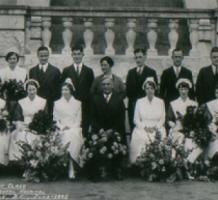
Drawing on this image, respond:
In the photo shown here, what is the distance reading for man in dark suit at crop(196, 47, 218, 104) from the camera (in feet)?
35.9

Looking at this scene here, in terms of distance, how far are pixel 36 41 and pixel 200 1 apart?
132 inches

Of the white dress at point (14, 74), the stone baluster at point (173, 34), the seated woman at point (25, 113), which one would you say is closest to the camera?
the seated woman at point (25, 113)

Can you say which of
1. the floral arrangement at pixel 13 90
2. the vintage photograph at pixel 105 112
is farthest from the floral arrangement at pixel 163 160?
the floral arrangement at pixel 13 90

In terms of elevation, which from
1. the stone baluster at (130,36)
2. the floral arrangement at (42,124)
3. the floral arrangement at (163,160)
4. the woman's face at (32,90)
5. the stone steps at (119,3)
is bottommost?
the floral arrangement at (163,160)

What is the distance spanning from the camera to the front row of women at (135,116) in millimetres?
10383

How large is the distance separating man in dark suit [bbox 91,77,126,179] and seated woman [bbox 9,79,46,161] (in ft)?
2.62

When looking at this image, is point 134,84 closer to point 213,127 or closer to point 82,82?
point 82,82

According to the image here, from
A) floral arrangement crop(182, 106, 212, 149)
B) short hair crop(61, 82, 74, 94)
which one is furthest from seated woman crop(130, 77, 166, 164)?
short hair crop(61, 82, 74, 94)

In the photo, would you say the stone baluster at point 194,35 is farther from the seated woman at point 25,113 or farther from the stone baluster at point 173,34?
the seated woman at point 25,113

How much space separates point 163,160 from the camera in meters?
10.0

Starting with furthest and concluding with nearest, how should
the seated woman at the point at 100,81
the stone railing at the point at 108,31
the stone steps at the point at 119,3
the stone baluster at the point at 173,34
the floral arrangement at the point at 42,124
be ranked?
1. the stone steps at the point at 119,3
2. the stone baluster at the point at 173,34
3. the stone railing at the point at 108,31
4. the seated woman at the point at 100,81
5. the floral arrangement at the point at 42,124

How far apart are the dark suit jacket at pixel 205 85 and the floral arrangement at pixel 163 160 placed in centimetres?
116

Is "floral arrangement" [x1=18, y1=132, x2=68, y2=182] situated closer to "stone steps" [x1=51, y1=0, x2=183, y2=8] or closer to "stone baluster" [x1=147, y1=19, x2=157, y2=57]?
"stone baluster" [x1=147, y1=19, x2=157, y2=57]

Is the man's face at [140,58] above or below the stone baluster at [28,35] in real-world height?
below
